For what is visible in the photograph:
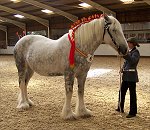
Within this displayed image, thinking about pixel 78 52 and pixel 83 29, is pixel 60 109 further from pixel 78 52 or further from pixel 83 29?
pixel 83 29

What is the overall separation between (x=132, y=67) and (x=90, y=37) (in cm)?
84

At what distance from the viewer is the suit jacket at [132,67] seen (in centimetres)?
373

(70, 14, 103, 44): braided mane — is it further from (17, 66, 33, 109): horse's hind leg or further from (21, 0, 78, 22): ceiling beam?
(21, 0, 78, 22): ceiling beam

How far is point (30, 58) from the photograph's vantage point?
4.19 m

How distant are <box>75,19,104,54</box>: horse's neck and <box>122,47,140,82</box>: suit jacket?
1.81ft

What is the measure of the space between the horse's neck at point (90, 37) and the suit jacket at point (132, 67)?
0.55 meters

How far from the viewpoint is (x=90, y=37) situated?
364 cm

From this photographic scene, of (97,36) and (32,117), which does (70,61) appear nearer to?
(97,36)

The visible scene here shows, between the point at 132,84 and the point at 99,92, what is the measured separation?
2039 millimetres

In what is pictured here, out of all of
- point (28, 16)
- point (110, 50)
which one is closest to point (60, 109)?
point (110, 50)

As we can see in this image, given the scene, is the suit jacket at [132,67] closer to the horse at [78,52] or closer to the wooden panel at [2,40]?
the horse at [78,52]

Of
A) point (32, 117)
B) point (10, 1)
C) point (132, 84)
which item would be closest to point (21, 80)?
point (32, 117)

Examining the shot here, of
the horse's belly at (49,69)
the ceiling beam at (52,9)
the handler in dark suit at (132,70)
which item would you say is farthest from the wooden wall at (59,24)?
the horse's belly at (49,69)

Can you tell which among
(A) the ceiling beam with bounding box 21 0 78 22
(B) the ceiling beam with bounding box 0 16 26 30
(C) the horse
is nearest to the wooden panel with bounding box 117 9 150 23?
(A) the ceiling beam with bounding box 21 0 78 22
